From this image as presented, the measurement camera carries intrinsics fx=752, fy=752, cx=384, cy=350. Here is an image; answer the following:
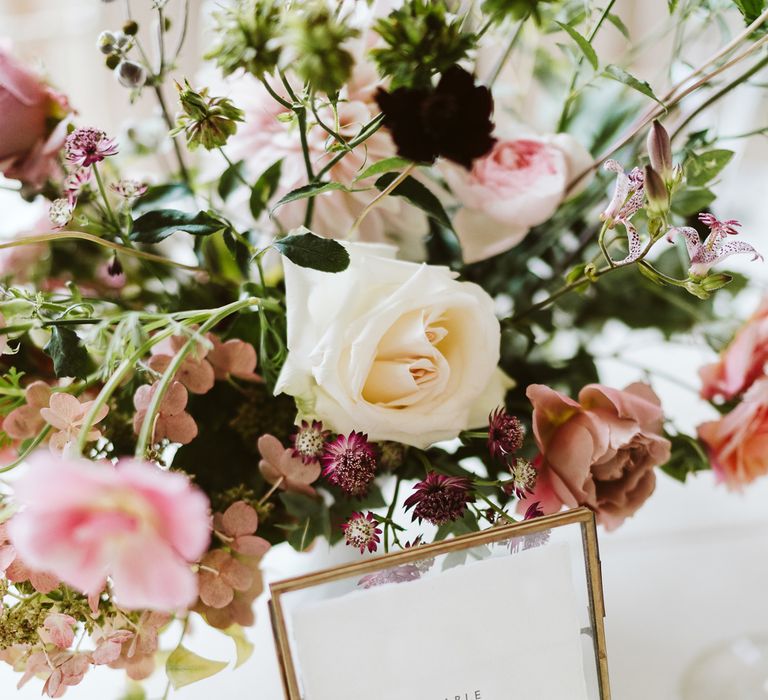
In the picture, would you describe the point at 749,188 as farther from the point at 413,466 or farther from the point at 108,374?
the point at 108,374

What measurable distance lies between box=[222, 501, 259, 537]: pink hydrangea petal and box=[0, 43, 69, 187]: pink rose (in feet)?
0.71

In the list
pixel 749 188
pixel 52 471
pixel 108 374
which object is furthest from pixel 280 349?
pixel 749 188

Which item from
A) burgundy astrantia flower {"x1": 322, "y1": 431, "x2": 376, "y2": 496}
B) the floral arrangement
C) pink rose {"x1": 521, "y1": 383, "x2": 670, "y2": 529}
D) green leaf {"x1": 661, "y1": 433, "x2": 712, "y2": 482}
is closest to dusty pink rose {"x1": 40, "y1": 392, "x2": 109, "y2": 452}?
the floral arrangement

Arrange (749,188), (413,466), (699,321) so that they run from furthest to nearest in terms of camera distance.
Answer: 1. (749,188)
2. (699,321)
3. (413,466)

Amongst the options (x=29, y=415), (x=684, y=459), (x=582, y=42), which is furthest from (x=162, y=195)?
(x=684, y=459)

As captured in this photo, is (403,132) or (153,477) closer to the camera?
(153,477)

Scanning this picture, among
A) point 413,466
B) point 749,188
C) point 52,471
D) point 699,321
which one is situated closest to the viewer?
point 52,471

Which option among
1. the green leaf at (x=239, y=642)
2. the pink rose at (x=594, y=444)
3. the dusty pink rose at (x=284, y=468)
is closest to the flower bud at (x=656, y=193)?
the pink rose at (x=594, y=444)

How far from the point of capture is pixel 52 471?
0.74ft

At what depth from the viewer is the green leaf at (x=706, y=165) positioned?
446 millimetres

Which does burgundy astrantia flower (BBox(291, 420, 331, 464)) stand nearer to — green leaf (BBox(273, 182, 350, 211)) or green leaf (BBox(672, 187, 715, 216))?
green leaf (BBox(273, 182, 350, 211))

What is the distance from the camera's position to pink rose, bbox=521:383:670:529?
1.31 feet

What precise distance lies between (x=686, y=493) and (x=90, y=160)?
22.9 inches

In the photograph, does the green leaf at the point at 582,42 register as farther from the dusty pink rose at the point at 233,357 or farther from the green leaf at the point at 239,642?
the green leaf at the point at 239,642
